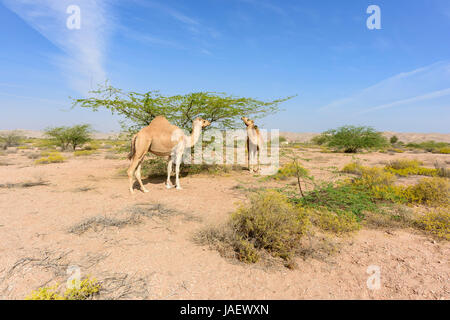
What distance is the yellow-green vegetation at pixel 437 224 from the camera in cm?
385

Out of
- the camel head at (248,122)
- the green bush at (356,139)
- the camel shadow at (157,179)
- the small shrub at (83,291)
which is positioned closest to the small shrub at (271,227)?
the small shrub at (83,291)

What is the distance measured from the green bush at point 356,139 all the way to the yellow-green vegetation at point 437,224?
1862cm

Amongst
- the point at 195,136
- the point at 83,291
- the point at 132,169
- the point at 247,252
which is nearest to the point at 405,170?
the point at 195,136

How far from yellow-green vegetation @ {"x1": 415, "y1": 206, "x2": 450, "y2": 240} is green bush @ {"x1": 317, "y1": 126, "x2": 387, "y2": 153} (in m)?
18.6

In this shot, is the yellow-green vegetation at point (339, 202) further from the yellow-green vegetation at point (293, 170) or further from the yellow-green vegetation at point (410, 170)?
the yellow-green vegetation at point (410, 170)

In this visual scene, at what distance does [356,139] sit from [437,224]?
1946 cm

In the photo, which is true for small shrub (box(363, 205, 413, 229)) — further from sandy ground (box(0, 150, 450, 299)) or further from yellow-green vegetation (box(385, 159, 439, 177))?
yellow-green vegetation (box(385, 159, 439, 177))

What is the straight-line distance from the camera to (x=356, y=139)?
69.0 ft

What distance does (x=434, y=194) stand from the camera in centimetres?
546

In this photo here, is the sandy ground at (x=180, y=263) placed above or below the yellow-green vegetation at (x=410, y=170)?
below

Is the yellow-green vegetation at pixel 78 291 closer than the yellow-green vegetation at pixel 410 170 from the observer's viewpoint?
Yes

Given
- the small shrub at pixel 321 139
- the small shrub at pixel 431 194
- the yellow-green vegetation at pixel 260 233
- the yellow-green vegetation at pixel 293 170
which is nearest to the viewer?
the yellow-green vegetation at pixel 260 233
